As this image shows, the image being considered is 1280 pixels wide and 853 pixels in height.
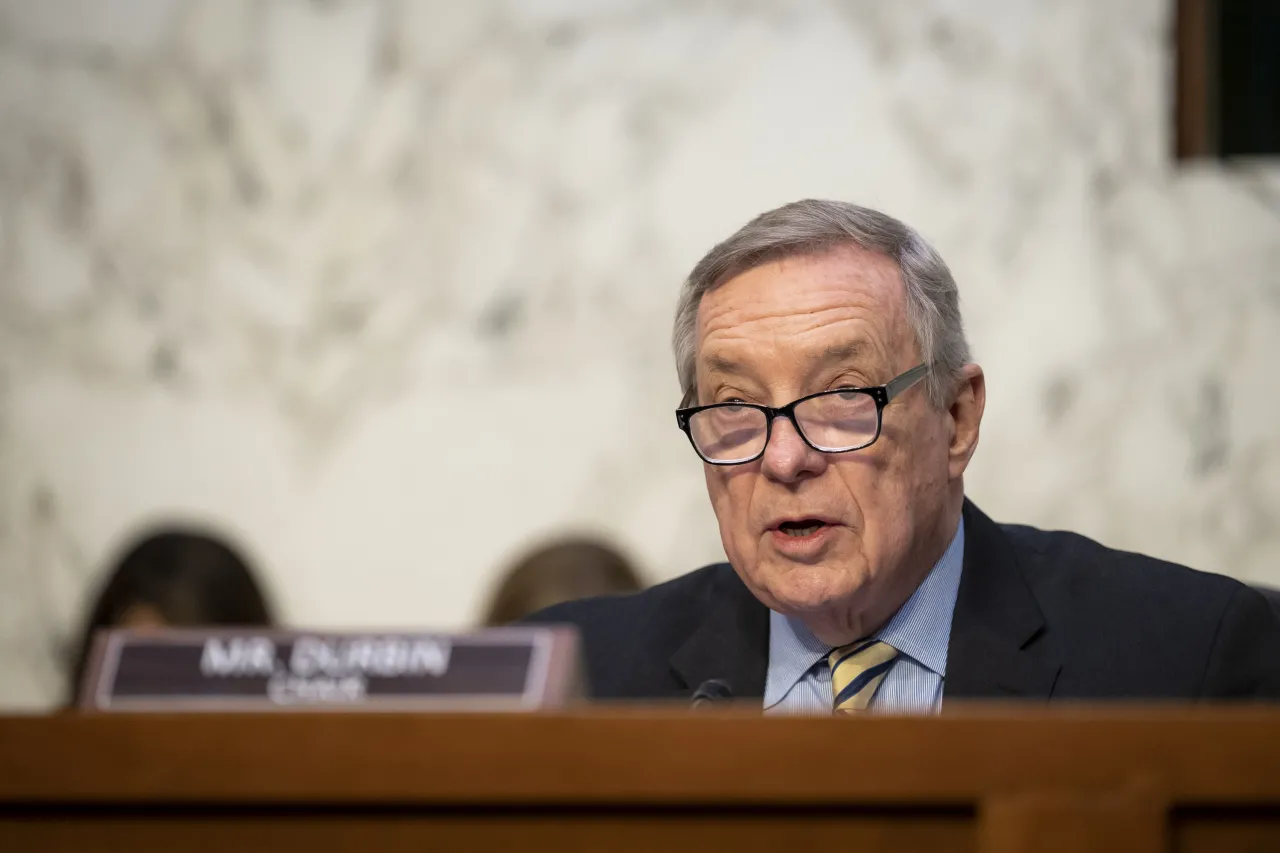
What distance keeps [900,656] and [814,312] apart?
44cm

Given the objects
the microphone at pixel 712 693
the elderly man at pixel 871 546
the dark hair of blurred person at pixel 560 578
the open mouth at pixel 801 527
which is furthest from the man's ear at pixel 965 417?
the dark hair of blurred person at pixel 560 578

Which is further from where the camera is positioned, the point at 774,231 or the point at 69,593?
the point at 69,593

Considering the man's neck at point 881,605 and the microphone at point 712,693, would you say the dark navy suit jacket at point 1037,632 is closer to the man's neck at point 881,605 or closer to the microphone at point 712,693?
the man's neck at point 881,605

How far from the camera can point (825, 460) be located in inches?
64.8

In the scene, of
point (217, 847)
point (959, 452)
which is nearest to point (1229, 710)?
point (217, 847)

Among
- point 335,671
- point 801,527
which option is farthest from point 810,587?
point 335,671

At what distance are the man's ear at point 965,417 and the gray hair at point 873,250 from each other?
0.02m

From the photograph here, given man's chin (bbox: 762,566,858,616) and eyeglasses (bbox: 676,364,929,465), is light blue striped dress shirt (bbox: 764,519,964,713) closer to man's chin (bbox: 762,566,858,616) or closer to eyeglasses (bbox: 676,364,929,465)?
man's chin (bbox: 762,566,858,616)

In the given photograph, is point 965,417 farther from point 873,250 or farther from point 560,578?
point 560,578

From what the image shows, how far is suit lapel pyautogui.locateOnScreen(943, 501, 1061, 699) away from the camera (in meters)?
1.62

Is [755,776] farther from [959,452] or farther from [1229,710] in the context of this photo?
[959,452]

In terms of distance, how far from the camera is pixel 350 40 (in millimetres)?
3686

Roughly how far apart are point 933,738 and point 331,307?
299 cm

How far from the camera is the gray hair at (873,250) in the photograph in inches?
69.0
